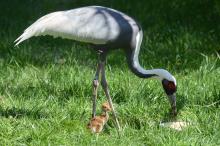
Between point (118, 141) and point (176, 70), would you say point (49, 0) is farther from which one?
point (118, 141)

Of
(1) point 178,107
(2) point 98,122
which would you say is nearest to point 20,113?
(2) point 98,122

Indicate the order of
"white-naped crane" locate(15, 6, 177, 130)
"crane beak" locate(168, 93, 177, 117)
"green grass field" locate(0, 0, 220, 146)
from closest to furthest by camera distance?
"green grass field" locate(0, 0, 220, 146) < "white-naped crane" locate(15, 6, 177, 130) < "crane beak" locate(168, 93, 177, 117)

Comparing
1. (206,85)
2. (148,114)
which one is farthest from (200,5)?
(148,114)

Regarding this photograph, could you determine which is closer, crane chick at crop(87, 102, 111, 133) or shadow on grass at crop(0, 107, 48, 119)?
crane chick at crop(87, 102, 111, 133)

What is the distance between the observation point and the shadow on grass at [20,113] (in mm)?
6309

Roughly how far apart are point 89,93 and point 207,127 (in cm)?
146

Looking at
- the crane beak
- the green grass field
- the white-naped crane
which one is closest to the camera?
the green grass field

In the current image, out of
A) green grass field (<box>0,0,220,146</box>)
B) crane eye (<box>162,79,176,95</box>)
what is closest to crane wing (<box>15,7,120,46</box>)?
crane eye (<box>162,79,176,95</box>)

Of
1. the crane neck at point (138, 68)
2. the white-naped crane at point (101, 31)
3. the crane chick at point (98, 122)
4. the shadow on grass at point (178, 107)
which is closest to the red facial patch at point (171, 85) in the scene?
the white-naped crane at point (101, 31)

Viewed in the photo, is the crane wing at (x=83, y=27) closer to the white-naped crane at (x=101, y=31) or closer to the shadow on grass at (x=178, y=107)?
the white-naped crane at (x=101, y=31)

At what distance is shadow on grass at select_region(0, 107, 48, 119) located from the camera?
6309 millimetres

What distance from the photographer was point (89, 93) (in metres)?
6.95

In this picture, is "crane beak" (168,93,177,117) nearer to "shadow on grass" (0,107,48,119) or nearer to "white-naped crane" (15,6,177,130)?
"white-naped crane" (15,6,177,130)

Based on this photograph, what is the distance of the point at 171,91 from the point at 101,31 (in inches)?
34.2
